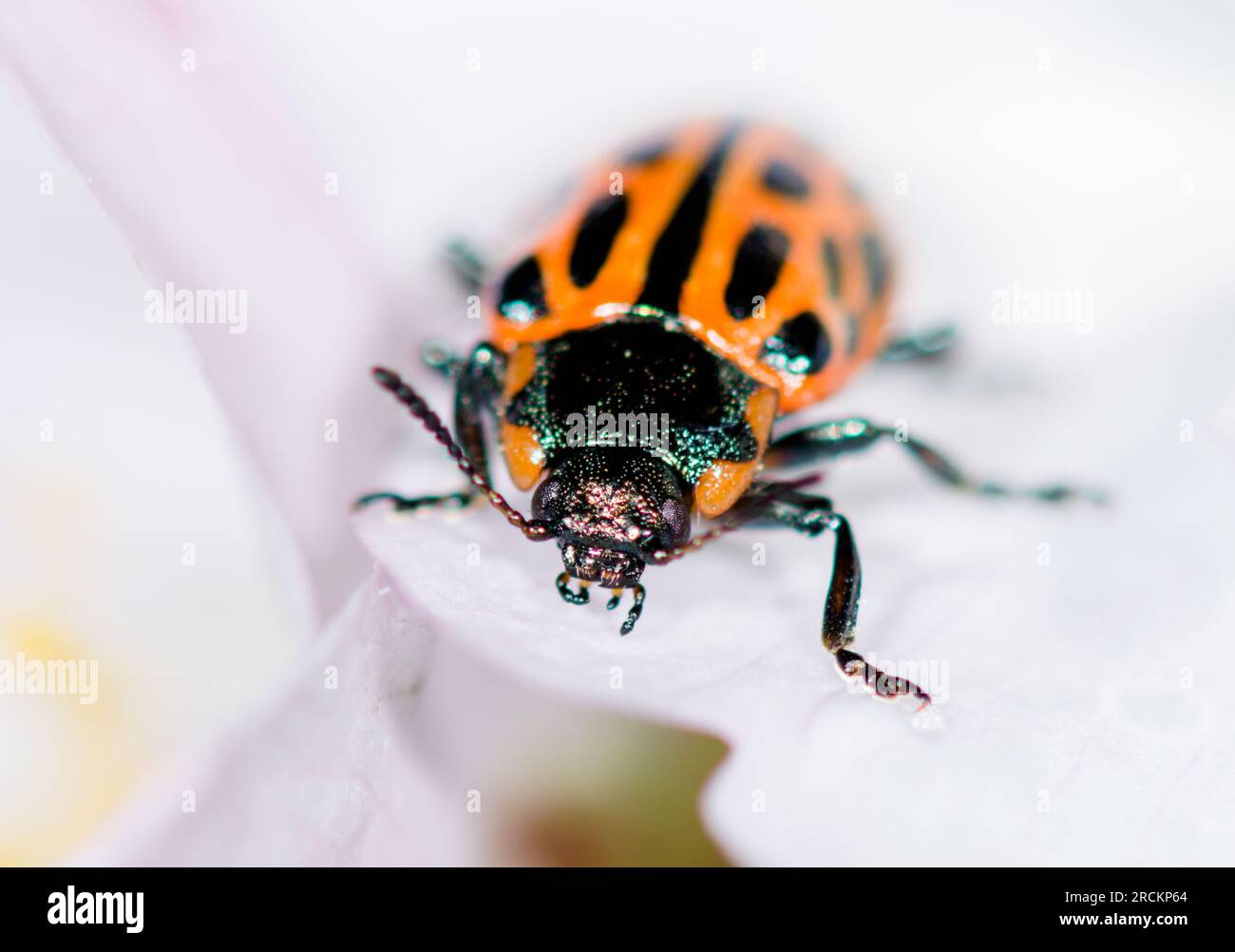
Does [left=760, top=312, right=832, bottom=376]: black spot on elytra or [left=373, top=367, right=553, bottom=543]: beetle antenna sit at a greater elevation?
[left=760, top=312, right=832, bottom=376]: black spot on elytra

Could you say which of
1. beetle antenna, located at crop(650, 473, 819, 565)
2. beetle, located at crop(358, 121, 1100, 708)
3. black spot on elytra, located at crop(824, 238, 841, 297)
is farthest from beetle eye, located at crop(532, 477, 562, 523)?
black spot on elytra, located at crop(824, 238, 841, 297)

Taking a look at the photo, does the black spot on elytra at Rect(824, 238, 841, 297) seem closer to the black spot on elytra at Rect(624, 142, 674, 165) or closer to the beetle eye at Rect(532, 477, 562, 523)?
the black spot on elytra at Rect(624, 142, 674, 165)

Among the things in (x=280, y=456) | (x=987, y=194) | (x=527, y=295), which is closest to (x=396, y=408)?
(x=527, y=295)

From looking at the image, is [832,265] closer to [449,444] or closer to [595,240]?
[595,240]

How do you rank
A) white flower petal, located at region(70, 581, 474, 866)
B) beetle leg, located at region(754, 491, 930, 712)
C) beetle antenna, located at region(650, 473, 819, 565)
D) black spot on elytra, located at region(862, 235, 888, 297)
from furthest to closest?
black spot on elytra, located at region(862, 235, 888, 297) → beetle antenna, located at region(650, 473, 819, 565) → beetle leg, located at region(754, 491, 930, 712) → white flower petal, located at region(70, 581, 474, 866)

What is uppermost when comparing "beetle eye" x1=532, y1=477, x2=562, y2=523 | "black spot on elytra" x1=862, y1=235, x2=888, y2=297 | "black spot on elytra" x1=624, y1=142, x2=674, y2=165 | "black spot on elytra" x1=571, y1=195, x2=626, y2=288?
"black spot on elytra" x1=624, y1=142, x2=674, y2=165

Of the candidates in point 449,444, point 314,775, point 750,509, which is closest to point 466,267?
point 449,444
